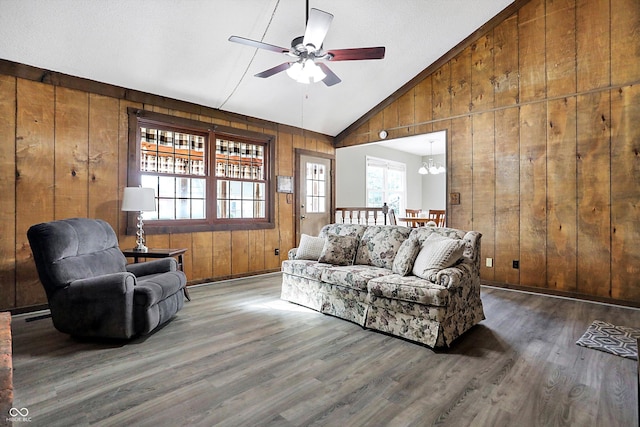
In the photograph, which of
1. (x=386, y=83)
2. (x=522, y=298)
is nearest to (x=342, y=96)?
(x=386, y=83)

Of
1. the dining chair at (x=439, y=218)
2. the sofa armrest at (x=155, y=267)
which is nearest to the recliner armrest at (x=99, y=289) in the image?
the sofa armrest at (x=155, y=267)

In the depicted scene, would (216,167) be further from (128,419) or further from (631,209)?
(631,209)

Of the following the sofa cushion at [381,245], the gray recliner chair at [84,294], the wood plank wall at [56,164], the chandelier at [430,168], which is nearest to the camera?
the gray recliner chair at [84,294]

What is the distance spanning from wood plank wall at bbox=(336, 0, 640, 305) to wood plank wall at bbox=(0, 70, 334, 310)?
13.5 feet

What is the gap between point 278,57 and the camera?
4.33m

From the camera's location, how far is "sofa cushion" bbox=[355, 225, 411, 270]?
11.8 feet

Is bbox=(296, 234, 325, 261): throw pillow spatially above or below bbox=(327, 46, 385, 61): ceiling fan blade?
below

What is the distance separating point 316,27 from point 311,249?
93.2 inches

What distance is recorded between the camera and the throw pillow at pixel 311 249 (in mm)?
4031

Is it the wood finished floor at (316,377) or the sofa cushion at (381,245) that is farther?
the sofa cushion at (381,245)

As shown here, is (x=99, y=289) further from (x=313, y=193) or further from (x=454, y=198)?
(x=454, y=198)

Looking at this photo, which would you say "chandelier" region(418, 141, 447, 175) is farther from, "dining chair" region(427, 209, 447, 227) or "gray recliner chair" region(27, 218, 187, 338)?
"gray recliner chair" region(27, 218, 187, 338)

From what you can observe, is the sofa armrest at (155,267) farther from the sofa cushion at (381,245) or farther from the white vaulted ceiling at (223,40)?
the white vaulted ceiling at (223,40)

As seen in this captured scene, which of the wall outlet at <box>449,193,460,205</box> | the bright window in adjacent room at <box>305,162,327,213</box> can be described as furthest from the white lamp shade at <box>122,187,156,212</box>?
the wall outlet at <box>449,193,460,205</box>
